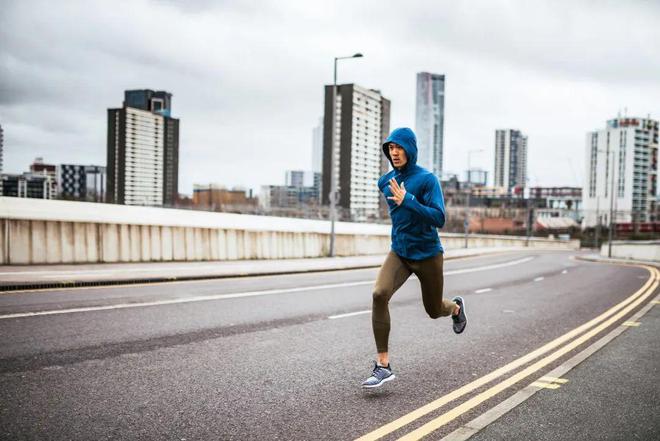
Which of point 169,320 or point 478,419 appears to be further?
point 169,320

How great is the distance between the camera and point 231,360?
230 inches

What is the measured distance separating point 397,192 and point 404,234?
44 cm

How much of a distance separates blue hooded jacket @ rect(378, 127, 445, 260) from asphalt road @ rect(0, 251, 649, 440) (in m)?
1.22

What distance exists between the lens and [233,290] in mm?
11695

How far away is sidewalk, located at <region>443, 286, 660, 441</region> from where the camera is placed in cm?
411

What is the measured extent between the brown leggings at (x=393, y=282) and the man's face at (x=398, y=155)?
789mm

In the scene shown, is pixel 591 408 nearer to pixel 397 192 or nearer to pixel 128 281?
pixel 397 192

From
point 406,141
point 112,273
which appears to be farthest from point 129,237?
point 406,141

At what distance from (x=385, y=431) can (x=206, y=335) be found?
3.50 meters

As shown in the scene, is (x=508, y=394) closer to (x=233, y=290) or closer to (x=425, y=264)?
(x=425, y=264)

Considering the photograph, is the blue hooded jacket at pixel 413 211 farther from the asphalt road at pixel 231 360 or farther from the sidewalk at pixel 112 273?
the sidewalk at pixel 112 273

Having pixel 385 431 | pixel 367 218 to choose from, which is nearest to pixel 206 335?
pixel 385 431

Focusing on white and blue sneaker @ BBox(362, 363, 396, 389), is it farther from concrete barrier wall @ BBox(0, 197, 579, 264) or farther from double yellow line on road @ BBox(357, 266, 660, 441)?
concrete barrier wall @ BBox(0, 197, 579, 264)

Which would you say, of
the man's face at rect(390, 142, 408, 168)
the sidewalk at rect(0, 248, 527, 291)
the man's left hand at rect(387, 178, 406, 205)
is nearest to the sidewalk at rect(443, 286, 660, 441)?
the man's left hand at rect(387, 178, 406, 205)
